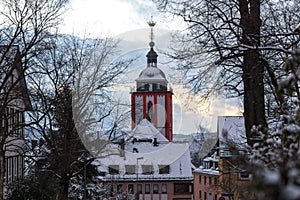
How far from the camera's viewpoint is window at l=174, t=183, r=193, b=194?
53312 mm

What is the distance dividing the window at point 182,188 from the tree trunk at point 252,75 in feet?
139

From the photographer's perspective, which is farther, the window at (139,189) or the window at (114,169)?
the window at (139,189)

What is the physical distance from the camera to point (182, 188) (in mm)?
53500

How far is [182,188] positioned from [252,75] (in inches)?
1702

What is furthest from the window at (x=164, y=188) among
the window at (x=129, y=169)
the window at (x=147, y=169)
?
the window at (x=129, y=169)

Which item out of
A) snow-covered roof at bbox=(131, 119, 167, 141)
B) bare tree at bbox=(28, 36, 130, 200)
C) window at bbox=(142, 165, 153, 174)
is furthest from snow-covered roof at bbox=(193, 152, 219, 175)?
bare tree at bbox=(28, 36, 130, 200)

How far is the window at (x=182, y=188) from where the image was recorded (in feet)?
175

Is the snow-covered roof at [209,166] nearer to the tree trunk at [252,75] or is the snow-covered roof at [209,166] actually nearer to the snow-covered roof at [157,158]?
the snow-covered roof at [157,158]

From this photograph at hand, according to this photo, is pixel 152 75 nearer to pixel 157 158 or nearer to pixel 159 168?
pixel 157 158

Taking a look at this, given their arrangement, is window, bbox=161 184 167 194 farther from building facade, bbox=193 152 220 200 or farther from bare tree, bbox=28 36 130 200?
bare tree, bbox=28 36 130 200

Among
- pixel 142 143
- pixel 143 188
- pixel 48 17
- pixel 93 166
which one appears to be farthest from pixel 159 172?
pixel 48 17

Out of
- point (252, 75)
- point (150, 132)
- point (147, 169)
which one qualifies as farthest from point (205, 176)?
point (252, 75)

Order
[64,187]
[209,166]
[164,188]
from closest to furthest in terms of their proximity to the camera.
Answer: [64,187] < [164,188] < [209,166]

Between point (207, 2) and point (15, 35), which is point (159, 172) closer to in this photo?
point (15, 35)
